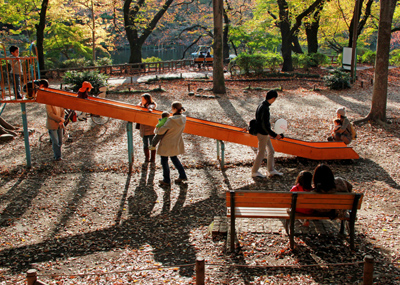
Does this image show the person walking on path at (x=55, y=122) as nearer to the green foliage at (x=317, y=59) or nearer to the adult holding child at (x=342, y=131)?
the adult holding child at (x=342, y=131)

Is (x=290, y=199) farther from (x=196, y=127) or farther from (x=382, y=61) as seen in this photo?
(x=382, y=61)

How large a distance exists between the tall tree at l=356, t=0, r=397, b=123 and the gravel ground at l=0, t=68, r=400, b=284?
0.59m

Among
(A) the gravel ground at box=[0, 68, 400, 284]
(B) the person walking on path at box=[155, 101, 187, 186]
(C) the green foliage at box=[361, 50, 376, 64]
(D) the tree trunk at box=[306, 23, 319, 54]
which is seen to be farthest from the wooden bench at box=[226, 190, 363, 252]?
(C) the green foliage at box=[361, 50, 376, 64]

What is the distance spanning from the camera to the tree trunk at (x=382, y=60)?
423 inches

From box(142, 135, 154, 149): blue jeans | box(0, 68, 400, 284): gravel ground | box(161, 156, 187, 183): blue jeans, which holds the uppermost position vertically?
box(142, 135, 154, 149): blue jeans

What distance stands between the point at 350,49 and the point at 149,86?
418 inches

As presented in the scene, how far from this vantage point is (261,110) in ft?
22.3

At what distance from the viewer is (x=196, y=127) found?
25.7ft

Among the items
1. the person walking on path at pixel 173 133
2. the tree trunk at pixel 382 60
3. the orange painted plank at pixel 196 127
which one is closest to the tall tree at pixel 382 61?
the tree trunk at pixel 382 60

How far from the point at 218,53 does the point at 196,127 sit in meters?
10.6

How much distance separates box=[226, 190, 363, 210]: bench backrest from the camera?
4668 millimetres

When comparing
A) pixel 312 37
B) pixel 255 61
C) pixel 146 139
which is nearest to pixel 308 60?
pixel 312 37

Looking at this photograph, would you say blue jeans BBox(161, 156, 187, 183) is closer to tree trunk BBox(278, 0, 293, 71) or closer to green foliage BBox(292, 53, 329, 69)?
tree trunk BBox(278, 0, 293, 71)

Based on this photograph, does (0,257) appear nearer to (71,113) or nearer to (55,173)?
(55,173)
